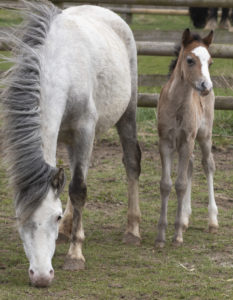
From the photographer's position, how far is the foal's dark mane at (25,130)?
156 inches

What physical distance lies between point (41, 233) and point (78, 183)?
79 cm

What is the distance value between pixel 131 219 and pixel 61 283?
140cm

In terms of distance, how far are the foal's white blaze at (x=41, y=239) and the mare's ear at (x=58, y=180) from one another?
43 millimetres

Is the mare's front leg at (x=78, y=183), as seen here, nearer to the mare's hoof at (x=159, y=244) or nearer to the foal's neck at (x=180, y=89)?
the mare's hoof at (x=159, y=244)

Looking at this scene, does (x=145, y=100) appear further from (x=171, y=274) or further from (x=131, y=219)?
(x=171, y=274)

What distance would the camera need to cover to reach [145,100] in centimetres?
820

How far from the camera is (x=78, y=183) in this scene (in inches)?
184

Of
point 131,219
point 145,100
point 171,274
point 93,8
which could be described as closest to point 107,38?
point 93,8

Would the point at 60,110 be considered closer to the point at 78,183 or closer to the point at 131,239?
the point at 78,183

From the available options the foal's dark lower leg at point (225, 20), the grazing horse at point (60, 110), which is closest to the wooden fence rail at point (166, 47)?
the grazing horse at point (60, 110)

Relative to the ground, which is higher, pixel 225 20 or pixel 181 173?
pixel 181 173

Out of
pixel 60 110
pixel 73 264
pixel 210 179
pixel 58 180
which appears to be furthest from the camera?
pixel 210 179

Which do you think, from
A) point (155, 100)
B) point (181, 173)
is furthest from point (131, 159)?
point (155, 100)

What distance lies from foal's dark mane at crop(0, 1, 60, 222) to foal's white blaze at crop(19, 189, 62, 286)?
0.05 m
